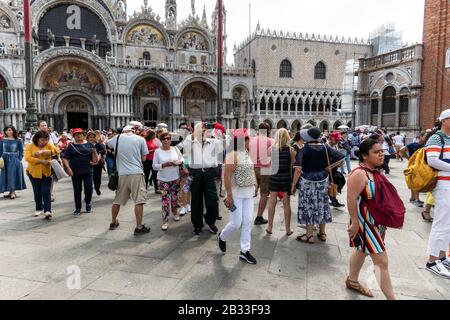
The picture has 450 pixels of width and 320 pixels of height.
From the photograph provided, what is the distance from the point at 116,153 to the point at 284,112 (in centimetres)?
3860

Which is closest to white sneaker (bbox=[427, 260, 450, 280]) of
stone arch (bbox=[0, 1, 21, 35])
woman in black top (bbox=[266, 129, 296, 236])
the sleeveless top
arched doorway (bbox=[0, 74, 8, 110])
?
woman in black top (bbox=[266, 129, 296, 236])

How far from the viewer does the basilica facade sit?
2776cm

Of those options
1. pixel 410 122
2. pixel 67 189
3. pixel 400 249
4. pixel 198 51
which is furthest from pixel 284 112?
pixel 400 249

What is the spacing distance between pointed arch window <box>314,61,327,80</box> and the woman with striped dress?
44.2 meters

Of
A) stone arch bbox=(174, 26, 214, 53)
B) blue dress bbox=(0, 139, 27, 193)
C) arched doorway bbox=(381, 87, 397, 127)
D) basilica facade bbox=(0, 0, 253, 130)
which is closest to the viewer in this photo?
blue dress bbox=(0, 139, 27, 193)

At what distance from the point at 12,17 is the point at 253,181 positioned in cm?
3492

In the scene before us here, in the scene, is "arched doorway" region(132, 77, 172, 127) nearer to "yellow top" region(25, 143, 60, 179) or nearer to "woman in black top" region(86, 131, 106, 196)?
"woman in black top" region(86, 131, 106, 196)

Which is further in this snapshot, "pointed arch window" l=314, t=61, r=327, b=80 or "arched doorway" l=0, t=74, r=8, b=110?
"pointed arch window" l=314, t=61, r=327, b=80

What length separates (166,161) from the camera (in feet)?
18.7

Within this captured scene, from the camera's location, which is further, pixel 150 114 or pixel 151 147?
pixel 150 114

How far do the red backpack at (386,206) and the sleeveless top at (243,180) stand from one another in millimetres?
1609

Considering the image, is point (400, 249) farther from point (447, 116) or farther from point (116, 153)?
point (116, 153)

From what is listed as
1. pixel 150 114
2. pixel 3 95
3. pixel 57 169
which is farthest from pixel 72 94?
pixel 57 169

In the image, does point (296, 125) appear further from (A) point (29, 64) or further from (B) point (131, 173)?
(B) point (131, 173)
